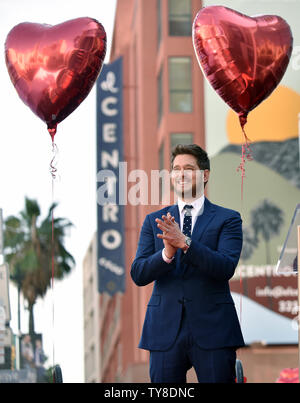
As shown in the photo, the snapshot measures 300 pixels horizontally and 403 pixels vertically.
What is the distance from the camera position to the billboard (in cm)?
1316

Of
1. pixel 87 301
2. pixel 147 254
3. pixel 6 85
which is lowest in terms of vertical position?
pixel 87 301

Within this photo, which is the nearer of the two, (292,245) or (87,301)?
(292,245)

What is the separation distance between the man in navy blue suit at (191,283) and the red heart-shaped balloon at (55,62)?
0.98m

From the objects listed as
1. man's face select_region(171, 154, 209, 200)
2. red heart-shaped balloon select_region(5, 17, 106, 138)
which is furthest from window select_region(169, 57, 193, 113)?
man's face select_region(171, 154, 209, 200)

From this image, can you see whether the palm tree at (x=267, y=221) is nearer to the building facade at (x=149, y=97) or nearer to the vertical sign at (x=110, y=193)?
the building facade at (x=149, y=97)

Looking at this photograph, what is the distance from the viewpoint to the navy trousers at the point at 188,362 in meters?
3.03

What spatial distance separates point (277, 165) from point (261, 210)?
81cm

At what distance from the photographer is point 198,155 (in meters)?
3.14

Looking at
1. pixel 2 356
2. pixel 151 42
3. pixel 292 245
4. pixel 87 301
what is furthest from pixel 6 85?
pixel 87 301

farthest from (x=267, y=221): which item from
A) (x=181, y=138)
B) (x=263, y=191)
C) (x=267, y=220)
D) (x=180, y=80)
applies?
(x=180, y=80)

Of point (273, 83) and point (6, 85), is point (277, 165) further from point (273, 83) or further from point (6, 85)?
point (273, 83)

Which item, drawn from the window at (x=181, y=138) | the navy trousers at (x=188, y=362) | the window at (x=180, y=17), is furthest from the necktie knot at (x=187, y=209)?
the window at (x=180, y=17)

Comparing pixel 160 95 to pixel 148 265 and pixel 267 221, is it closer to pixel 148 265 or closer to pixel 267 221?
pixel 267 221

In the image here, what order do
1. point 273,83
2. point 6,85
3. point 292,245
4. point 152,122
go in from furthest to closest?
point 152,122
point 6,85
point 273,83
point 292,245
